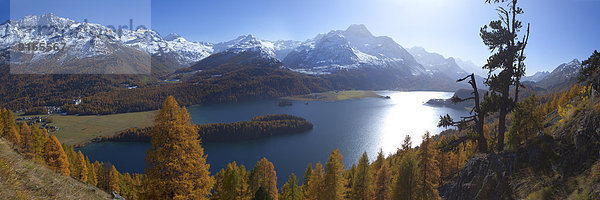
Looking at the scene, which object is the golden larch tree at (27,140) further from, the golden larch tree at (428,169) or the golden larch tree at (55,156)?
the golden larch tree at (428,169)

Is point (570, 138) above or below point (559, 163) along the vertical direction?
above

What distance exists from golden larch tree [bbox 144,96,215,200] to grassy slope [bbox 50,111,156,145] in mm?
121300

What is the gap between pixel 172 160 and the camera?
1299 centimetres

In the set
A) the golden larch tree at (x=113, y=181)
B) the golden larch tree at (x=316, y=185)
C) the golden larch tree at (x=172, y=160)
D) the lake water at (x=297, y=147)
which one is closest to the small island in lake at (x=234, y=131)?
the lake water at (x=297, y=147)

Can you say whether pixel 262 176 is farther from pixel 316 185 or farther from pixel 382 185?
pixel 382 185

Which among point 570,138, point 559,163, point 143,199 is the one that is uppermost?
point 570,138

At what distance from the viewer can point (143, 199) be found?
13.5m

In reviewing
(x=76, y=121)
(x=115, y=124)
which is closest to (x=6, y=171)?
(x=115, y=124)

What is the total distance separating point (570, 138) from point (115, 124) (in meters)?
191

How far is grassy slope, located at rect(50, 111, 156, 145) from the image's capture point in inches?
4871

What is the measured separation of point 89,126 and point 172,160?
179 metres

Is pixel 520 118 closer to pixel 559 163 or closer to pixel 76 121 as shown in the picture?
pixel 559 163

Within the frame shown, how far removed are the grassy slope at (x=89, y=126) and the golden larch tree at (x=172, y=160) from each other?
398 feet

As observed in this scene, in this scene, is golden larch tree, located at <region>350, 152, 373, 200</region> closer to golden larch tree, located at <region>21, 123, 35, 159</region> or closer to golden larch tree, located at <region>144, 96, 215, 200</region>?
golden larch tree, located at <region>144, 96, 215, 200</region>
